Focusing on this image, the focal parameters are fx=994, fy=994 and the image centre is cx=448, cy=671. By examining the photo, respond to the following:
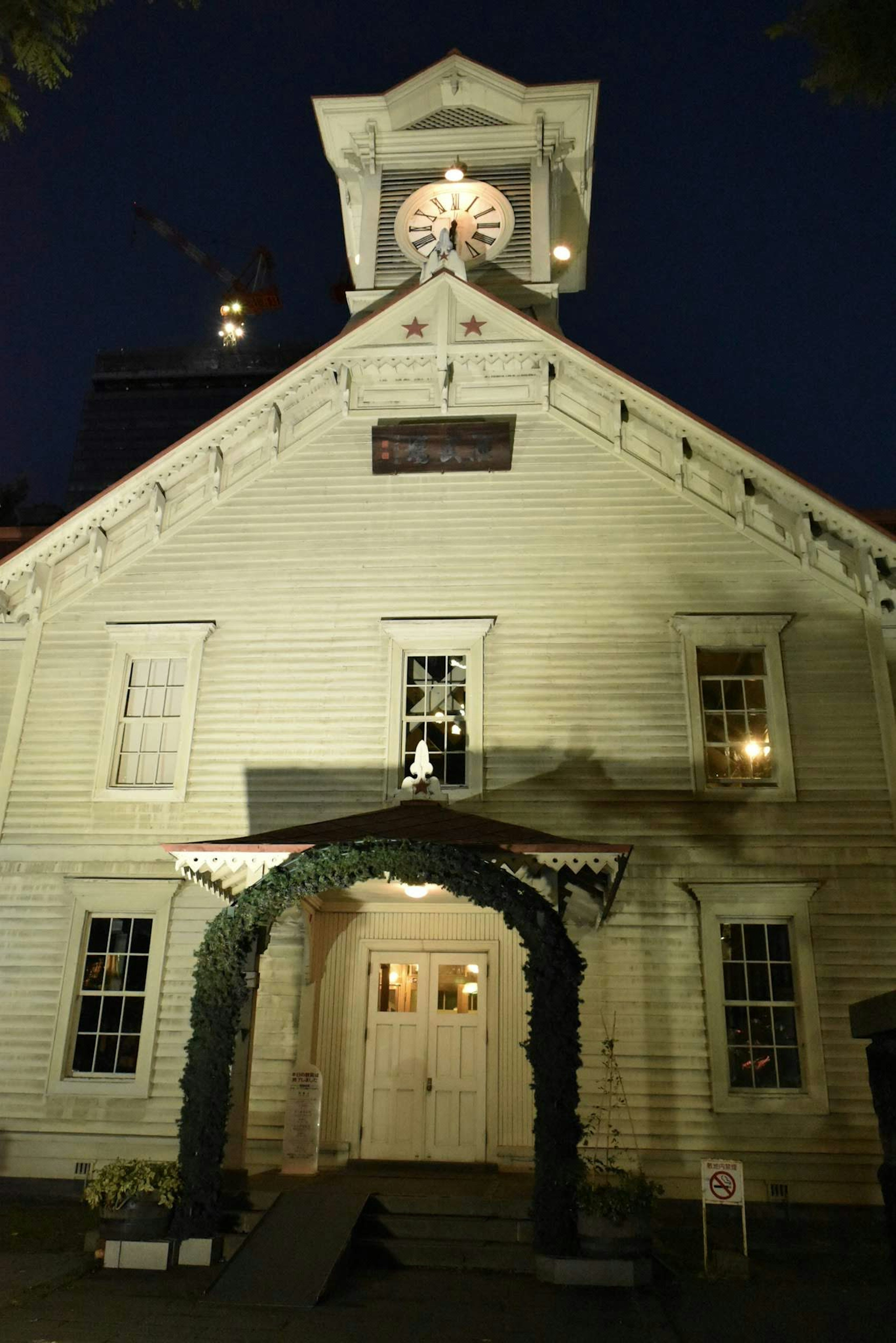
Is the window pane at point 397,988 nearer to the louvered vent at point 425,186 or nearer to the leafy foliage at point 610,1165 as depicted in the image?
the leafy foliage at point 610,1165

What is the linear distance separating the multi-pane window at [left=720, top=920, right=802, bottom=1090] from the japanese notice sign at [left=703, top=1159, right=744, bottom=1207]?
7.85ft

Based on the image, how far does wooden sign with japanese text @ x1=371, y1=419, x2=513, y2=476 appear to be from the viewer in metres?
13.8

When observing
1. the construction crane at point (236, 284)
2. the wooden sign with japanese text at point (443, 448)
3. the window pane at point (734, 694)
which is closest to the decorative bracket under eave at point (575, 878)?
the window pane at point (734, 694)

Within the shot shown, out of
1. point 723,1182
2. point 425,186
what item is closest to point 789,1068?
point 723,1182

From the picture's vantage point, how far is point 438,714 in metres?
12.9

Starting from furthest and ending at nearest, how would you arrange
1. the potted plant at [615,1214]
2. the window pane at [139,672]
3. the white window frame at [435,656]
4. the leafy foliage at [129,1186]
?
1. the window pane at [139,672]
2. the white window frame at [435,656]
3. the leafy foliage at [129,1186]
4. the potted plant at [615,1214]

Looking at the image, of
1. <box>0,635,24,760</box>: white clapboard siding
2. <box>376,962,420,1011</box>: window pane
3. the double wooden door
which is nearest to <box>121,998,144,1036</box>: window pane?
the double wooden door

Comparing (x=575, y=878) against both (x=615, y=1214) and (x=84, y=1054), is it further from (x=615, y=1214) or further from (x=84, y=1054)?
(x=84, y=1054)

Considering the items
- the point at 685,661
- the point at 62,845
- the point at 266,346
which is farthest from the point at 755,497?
the point at 266,346

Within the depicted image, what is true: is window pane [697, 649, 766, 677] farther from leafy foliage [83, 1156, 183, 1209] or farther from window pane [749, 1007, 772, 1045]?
leafy foliage [83, 1156, 183, 1209]

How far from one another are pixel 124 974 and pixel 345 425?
8.02 meters

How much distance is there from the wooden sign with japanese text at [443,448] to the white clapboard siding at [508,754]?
0.20 m

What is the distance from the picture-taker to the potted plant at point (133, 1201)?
864 centimetres

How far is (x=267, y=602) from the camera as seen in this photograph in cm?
1352
